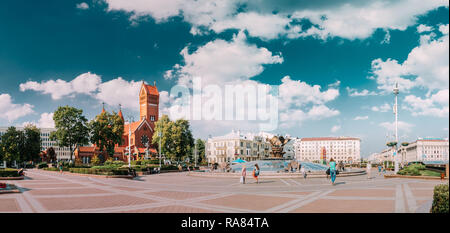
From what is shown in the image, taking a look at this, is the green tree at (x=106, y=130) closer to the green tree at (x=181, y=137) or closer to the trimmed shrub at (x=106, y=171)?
the green tree at (x=181, y=137)

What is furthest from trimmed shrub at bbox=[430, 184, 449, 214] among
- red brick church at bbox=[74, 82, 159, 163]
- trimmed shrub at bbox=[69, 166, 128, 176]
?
red brick church at bbox=[74, 82, 159, 163]

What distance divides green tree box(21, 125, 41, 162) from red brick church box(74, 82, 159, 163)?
977 centimetres

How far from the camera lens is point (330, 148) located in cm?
16588

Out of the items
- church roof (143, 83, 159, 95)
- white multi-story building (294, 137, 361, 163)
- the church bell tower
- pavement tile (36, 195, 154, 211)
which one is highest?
church roof (143, 83, 159, 95)

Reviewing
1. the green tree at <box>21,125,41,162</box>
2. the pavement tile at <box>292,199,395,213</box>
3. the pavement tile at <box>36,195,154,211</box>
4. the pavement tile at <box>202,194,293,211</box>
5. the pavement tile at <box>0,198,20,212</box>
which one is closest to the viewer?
the pavement tile at <box>292,199,395,213</box>

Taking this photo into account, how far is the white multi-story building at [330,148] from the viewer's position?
16325cm

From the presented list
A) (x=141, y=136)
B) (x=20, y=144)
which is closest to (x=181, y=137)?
(x=141, y=136)

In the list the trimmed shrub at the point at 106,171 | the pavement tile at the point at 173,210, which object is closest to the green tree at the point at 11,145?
the trimmed shrub at the point at 106,171

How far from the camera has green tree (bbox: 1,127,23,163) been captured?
6251 cm

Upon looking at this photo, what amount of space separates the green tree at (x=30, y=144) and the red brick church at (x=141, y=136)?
385 inches

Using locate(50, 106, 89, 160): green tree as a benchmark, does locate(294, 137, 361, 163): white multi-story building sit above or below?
below

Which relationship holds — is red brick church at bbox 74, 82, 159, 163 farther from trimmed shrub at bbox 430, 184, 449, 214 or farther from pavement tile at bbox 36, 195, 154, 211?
trimmed shrub at bbox 430, 184, 449, 214
